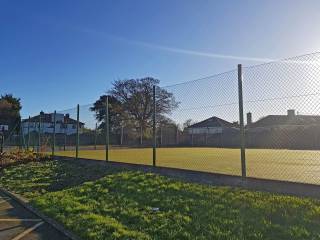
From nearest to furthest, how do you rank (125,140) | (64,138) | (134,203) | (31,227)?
(31,227), (134,203), (64,138), (125,140)

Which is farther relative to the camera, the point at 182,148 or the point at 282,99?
the point at 182,148

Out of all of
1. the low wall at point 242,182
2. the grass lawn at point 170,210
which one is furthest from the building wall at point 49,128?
the low wall at point 242,182

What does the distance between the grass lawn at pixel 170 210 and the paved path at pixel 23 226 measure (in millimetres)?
276

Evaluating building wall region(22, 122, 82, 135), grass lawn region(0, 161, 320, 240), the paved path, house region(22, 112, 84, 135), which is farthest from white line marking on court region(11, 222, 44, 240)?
building wall region(22, 122, 82, 135)

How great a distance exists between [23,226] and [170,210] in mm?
2578

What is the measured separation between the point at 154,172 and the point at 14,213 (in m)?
4.05

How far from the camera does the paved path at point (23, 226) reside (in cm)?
602

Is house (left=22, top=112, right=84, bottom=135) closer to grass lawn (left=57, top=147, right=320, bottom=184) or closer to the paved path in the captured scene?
grass lawn (left=57, top=147, right=320, bottom=184)

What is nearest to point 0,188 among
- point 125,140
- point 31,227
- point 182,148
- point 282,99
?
point 31,227

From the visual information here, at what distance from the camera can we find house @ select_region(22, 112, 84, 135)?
20.2 meters

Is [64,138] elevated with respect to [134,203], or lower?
elevated

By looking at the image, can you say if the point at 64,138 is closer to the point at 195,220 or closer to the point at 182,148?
the point at 182,148

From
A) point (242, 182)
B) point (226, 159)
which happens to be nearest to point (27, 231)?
point (242, 182)

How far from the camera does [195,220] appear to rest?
6145mm
